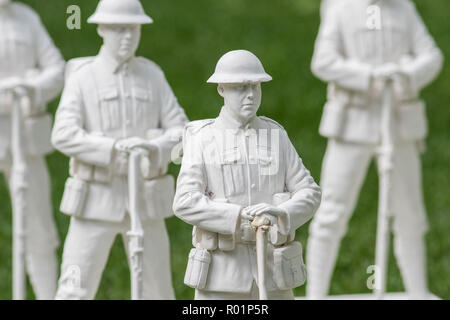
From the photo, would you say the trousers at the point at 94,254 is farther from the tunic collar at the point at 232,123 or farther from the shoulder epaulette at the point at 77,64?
the tunic collar at the point at 232,123

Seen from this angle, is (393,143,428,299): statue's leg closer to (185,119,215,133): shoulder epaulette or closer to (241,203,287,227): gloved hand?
(185,119,215,133): shoulder epaulette

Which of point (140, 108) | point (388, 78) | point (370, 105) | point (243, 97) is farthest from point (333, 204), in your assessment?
point (243, 97)

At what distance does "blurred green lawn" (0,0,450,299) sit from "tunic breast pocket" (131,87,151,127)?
5.29 feet

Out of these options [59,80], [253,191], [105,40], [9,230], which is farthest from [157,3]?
[253,191]

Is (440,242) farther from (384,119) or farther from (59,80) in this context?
(59,80)

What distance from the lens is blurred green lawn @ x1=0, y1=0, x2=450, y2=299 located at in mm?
12492

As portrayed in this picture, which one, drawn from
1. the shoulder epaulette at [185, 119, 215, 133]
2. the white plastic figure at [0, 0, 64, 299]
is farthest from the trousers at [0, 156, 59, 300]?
the shoulder epaulette at [185, 119, 215, 133]

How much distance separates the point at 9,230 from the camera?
45.7 ft

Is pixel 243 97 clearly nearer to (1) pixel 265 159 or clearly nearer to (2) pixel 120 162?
(1) pixel 265 159

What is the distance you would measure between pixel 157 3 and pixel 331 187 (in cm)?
904

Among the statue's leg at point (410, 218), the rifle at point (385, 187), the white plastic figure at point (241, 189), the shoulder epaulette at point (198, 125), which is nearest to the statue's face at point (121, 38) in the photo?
the shoulder epaulette at point (198, 125)

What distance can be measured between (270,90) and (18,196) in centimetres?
746

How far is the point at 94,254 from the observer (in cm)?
894

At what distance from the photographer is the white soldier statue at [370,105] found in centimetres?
1014
